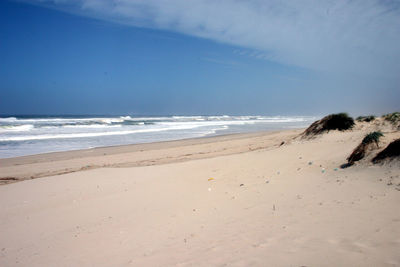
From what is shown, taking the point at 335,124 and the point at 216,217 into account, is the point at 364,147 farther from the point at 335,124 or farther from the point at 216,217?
the point at 335,124

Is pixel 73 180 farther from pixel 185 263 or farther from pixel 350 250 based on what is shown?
pixel 350 250

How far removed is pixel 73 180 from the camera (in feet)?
23.6

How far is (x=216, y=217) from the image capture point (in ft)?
13.0

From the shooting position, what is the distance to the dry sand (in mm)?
2820

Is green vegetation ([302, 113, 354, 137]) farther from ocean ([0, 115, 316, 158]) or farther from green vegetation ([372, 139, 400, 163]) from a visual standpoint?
ocean ([0, 115, 316, 158])

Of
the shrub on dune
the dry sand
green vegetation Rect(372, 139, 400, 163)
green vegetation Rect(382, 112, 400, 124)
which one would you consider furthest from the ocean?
green vegetation Rect(372, 139, 400, 163)

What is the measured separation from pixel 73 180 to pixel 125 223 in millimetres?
3964

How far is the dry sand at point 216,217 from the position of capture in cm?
282

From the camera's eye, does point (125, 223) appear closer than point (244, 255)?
No

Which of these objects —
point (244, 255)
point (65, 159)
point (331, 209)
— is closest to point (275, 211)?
point (331, 209)

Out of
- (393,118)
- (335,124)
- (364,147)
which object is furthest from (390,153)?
(393,118)

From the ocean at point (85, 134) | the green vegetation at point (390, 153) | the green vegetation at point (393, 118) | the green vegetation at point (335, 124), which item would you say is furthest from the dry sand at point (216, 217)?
the ocean at point (85, 134)

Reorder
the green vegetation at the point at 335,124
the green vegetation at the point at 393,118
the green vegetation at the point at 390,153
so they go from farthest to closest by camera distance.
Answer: the green vegetation at the point at 335,124 < the green vegetation at the point at 393,118 < the green vegetation at the point at 390,153

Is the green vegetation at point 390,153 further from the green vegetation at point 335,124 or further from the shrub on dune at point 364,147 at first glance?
the green vegetation at point 335,124
